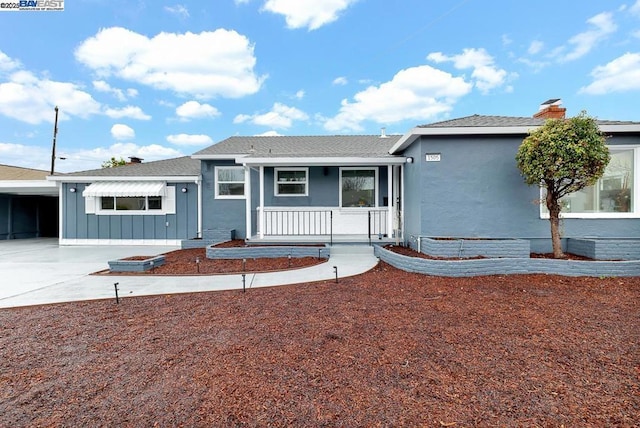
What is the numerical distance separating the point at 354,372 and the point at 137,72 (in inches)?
688

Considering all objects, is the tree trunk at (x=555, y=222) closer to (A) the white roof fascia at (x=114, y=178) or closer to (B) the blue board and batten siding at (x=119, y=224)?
(A) the white roof fascia at (x=114, y=178)

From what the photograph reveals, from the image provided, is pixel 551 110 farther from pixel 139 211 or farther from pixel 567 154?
pixel 139 211

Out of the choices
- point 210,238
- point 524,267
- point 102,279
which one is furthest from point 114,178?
point 524,267

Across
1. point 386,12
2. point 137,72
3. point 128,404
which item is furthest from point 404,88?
point 128,404

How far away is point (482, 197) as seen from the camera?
7.40 meters

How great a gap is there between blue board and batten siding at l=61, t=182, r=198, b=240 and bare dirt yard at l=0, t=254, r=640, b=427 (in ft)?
23.0

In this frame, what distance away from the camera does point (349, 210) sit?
9617 millimetres

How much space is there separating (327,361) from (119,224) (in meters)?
12.2

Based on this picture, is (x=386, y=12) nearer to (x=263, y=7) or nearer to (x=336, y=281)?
(x=263, y=7)

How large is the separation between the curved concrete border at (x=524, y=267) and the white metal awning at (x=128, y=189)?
9.98m

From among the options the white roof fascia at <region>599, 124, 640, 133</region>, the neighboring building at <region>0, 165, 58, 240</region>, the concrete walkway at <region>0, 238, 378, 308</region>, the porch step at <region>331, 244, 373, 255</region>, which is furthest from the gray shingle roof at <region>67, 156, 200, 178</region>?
the white roof fascia at <region>599, 124, 640, 133</region>

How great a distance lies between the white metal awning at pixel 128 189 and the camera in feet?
36.7

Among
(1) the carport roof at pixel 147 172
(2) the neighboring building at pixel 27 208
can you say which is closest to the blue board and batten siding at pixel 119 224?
(1) the carport roof at pixel 147 172

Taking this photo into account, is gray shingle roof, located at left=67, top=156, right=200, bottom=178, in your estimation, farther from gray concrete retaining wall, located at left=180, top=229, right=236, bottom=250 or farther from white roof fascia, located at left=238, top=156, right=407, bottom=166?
white roof fascia, located at left=238, top=156, right=407, bottom=166
